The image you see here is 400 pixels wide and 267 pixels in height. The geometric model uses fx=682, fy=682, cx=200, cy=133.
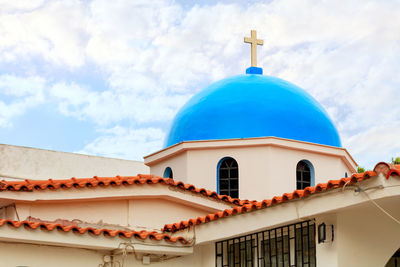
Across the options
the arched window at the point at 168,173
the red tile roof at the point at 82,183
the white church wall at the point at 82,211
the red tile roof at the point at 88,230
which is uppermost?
the arched window at the point at 168,173

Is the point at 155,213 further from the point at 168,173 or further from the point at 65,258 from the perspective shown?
the point at 168,173

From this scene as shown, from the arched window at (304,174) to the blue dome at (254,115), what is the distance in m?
0.62

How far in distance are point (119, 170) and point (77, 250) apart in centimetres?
1690

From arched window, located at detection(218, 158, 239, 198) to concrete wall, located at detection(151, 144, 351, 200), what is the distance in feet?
0.47

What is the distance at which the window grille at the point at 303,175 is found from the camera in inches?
658

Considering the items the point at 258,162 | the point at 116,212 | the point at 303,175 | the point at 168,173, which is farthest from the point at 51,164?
the point at 116,212

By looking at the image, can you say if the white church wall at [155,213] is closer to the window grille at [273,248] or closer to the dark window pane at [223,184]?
the window grille at [273,248]

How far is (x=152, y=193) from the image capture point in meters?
13.4

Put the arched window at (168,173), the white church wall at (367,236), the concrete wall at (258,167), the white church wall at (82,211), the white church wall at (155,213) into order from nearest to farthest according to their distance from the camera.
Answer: the white church wall at (367,236)
the white church wall at (82,211)
the white church wall at (155,213)
the concrete wall at (258,167)
the arched window at (168,173)

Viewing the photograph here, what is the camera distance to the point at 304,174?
16.9m

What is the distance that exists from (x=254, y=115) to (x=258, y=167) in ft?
4.44

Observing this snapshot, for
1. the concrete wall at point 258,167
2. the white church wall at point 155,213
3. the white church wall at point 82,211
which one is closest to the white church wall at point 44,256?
the white church wall at point 82,211

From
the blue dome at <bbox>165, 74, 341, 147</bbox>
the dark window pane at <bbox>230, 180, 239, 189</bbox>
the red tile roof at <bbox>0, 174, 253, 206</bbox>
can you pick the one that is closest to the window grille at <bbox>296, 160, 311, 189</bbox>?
the blue dome at <bbox>165, 74, 341, 147</bbox>

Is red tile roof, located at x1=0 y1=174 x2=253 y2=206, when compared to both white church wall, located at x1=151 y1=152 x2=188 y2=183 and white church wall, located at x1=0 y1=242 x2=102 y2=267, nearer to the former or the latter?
white church wall, located at x1=0 y1=242 x2=102 y2=267
